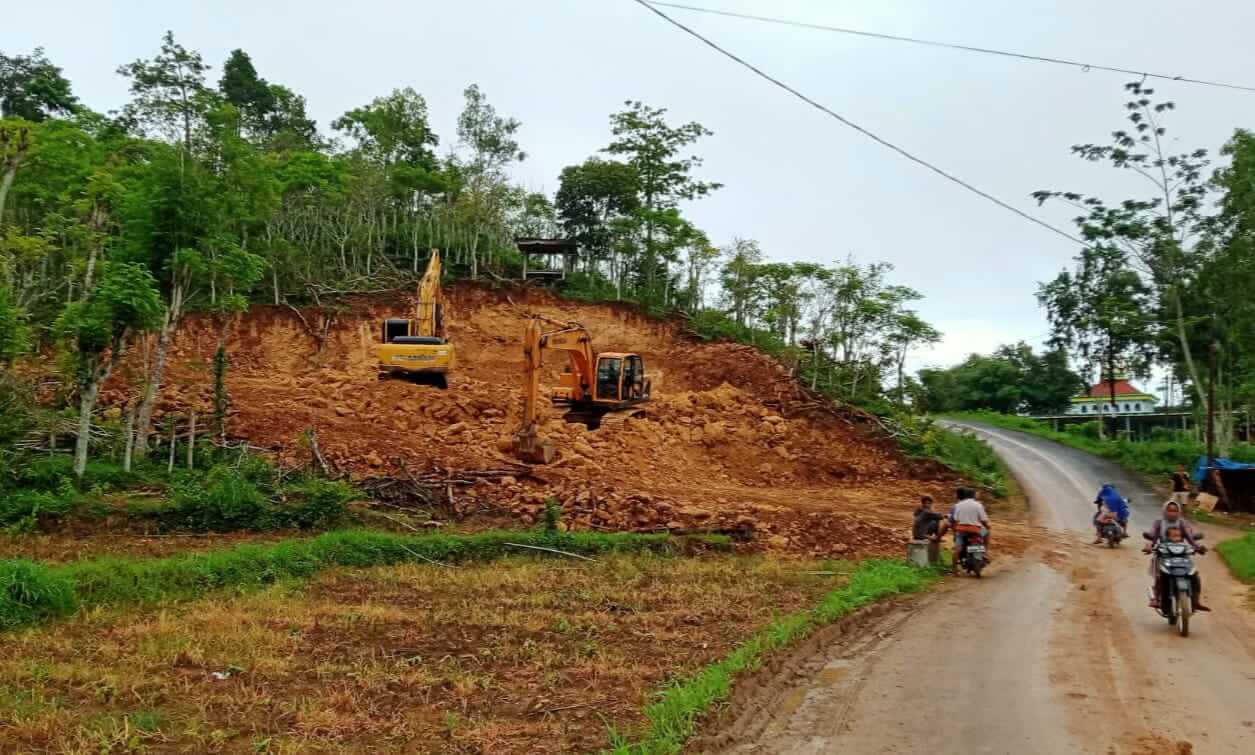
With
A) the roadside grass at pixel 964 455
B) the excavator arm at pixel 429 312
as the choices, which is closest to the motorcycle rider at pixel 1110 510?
the roadside grass at pixel 964 455

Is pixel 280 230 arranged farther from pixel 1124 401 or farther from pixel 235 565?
pixel 1124 401

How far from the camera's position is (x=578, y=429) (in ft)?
80.2

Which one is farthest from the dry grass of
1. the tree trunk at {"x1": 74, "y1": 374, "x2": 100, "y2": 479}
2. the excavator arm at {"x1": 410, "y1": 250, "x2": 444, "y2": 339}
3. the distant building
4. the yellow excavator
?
the distant building

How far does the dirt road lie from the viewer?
6348 millimetres

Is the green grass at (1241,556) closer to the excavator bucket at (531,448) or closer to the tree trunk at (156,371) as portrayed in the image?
the excavator bucket at (531,448)

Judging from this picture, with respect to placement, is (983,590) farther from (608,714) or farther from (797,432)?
(797,432)

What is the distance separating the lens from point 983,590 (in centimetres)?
1300

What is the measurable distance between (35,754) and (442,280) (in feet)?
104

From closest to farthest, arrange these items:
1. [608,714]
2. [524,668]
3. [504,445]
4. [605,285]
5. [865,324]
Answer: [608,714] < [524,668] < [504,445] < [865,324] < [605,285]

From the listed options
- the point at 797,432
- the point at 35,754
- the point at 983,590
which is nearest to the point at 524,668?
the point at 35,754

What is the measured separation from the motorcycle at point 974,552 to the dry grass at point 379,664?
2.87 metres

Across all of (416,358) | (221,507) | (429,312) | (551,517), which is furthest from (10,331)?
(429,312)

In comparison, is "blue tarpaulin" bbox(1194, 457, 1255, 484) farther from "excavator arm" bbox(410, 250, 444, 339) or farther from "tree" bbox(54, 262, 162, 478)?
"tree" bbox(54, 262, 162, 478)

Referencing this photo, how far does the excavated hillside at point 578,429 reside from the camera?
18.3 metres
